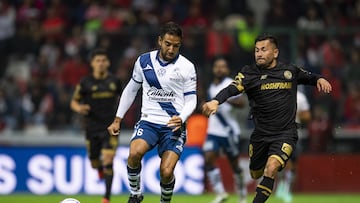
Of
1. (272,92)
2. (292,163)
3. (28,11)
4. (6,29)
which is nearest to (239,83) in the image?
(272,92)

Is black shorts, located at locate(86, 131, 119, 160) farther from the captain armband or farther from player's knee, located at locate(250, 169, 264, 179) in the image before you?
the captain armband

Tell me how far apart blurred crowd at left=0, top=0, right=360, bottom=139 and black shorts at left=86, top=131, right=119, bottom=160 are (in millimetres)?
4529

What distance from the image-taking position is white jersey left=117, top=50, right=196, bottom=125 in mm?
12508

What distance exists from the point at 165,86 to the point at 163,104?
0.24m

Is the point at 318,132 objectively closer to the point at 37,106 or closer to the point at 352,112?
the point at 352,112

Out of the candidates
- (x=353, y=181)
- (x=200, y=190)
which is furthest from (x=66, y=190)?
(x=353, y=181)

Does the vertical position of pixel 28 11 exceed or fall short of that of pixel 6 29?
it exceeds it

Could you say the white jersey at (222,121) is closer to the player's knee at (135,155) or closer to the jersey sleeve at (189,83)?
the jersey sleeve at (189,83)

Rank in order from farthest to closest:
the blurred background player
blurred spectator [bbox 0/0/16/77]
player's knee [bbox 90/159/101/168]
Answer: blurred spectator [bbox 0/0/16/77]
the blurred background player
player's knee [bbox 90/159/101/168]

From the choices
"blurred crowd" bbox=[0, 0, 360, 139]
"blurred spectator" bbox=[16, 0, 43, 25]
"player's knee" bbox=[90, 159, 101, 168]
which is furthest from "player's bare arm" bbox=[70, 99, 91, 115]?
"blurred spectator" bbox=[16, 0, 43, 25]

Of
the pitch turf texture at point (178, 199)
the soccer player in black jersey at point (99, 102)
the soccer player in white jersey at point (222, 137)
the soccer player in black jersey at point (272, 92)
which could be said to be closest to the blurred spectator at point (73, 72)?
the pitch turf texture at point (178, 199)

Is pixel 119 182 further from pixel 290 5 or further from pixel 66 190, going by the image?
pixel 290 5

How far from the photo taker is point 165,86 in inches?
→ 493

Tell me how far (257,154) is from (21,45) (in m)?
11.8
